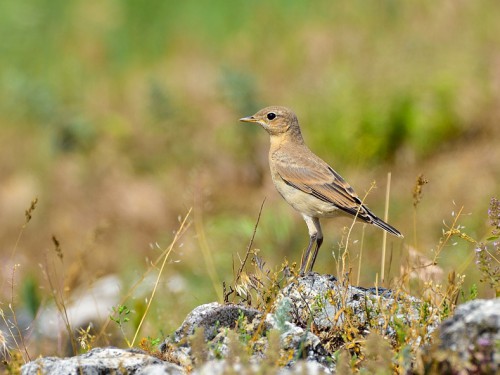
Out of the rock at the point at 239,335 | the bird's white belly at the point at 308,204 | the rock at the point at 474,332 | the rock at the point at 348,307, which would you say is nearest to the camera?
the rock at the point at 474,332

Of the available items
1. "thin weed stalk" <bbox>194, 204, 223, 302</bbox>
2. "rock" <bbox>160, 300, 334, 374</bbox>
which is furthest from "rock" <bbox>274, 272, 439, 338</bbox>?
"thin weed stalk" <bbox>194, 204, 223, 302</bbox>

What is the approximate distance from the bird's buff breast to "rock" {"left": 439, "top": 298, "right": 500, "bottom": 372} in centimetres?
329

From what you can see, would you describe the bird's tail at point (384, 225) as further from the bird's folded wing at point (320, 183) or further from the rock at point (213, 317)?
the rock at point (213, 317)

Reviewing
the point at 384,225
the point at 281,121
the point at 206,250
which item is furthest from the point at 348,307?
the point at 206,250

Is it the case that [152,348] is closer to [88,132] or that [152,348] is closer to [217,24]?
[88,132]

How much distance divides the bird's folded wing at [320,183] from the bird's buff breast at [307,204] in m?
0.03

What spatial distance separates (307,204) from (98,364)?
3.26 metres

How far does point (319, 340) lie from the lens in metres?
4.86

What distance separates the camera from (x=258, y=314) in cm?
516

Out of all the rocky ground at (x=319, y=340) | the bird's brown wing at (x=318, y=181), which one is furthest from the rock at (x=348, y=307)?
the bird's brown wing at (x=318, y=181)

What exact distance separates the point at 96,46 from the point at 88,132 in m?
4.42

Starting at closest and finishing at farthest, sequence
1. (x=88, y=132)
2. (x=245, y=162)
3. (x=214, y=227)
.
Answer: (x=214, y=227), (x=245, y=162), (x=88, y=132)

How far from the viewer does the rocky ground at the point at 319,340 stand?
403 centimetres

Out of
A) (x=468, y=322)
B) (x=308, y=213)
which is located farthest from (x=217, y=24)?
(x=468, y=322)
